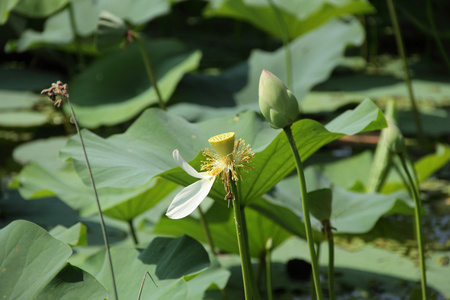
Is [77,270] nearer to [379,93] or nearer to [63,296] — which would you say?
[63,296]

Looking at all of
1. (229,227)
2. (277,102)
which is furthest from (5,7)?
(277,102)

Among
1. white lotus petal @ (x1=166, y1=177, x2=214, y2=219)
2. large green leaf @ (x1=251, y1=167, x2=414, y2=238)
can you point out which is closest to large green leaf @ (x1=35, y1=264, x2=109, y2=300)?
white lotus petal @ (x1=166, y1=177, x2=214, y2=219)

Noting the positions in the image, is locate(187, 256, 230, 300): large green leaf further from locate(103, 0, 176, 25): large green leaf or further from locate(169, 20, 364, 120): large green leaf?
locate(103, 0, 176, 25): large green leaf

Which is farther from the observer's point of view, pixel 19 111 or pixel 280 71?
pixel 19 111

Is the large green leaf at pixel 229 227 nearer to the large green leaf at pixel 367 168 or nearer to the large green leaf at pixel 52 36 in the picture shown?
the large green leaf at pixel 367 168

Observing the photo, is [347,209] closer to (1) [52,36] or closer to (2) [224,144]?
(2) [224,144]

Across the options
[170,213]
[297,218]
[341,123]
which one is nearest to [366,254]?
[297,218]

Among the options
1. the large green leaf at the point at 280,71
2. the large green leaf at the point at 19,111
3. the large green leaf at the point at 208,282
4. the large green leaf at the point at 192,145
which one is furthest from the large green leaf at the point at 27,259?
the large green leaf at the point at 19,111
